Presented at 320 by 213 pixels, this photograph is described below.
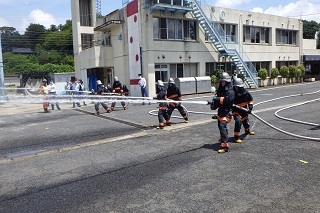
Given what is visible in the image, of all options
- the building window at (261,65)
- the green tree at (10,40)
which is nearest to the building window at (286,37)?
the building window at (261,65)

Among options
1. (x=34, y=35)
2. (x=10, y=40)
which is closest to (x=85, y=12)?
(x=10, y=40)

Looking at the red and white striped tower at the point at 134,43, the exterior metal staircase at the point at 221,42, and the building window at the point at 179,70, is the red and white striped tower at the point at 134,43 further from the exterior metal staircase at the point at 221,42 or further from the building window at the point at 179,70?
the exterior metal staircase at the point at 221,42

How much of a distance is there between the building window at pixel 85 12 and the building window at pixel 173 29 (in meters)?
15.2

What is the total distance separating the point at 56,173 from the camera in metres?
6.10

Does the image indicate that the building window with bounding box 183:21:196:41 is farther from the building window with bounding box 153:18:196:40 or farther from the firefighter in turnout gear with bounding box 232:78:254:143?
the firefighter in turnout gear with bounding box 232:78:254:143

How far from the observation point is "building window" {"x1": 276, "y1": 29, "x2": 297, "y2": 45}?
1341 inches

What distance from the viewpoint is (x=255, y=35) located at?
3134cm

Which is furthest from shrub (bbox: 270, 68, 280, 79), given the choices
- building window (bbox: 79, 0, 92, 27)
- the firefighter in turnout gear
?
the firefighter in turnout gear

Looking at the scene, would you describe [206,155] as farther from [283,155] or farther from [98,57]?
[98,57]

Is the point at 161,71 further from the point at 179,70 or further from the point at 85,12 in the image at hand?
the point at 85,12

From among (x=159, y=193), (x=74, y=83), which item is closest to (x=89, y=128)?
(x=159, y=193)

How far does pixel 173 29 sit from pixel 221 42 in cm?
432

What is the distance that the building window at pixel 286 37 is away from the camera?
34062 millimetres

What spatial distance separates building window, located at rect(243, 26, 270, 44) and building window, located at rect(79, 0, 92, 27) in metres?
18.2
